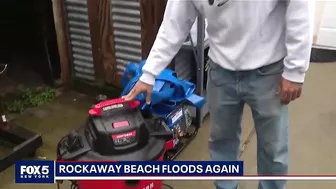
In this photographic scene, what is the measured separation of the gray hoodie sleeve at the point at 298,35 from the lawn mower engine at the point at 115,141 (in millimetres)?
632

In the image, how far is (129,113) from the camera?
170 centimetres

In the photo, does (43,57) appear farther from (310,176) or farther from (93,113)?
(310,176)

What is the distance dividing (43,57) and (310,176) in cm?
199

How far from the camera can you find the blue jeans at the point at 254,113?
1.40m

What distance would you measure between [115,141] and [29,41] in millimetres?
1814

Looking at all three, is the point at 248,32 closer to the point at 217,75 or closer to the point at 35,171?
the point at 217,75

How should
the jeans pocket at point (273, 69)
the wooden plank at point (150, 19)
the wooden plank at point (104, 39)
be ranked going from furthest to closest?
the wooden plank at point (104, 39)
the wooden plank at point (150, 19)
the jeans pocket at point (273, 69)

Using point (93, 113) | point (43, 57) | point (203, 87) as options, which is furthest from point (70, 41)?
point (93, 113)

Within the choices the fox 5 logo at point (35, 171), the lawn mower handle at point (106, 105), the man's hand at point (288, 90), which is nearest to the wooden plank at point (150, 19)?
the lawn mower handle at point (106, 105)

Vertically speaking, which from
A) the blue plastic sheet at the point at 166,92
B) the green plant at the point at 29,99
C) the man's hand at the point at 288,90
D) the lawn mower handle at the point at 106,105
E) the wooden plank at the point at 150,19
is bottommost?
the green plant at the point at 29,99

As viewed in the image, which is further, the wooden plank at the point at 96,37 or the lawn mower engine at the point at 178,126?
the wooden plank at the point at 96,37

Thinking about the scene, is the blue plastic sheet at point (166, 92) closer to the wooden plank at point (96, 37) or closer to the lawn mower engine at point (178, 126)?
the lawn mower engine at point (178, 126)

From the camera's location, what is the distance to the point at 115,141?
1607 millimetres

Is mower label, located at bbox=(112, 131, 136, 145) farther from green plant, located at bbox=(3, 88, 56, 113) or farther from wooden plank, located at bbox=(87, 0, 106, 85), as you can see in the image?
green plant, located at bbox=(3, 88, 56, 113)
